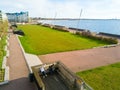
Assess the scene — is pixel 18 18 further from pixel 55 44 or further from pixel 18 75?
pixel 18 75

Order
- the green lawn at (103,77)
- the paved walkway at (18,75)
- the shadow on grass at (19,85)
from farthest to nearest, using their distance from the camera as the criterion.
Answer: the green lawn at (103,77)
the paved walkway at (18,75)
the shadow on grass at (19,85)

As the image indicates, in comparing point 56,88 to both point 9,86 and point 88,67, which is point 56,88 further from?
point 88,67

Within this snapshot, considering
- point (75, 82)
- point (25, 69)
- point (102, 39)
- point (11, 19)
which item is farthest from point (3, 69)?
point (11, 19)

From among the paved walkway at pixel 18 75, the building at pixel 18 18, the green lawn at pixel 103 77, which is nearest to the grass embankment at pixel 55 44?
the paved walkway at pixel 18 75

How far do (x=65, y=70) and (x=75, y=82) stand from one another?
4.35ft

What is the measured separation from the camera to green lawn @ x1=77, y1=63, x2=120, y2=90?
330 inches

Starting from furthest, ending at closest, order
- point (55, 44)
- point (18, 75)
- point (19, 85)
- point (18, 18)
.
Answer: point (18, 18), point (55, 44), point (18, 75), point (19, 85)

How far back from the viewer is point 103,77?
31.3ft

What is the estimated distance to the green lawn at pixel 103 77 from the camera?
8375 mm

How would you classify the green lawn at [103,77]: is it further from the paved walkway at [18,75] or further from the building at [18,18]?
the building at [18,18]

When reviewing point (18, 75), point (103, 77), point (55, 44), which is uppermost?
point (103, 77)

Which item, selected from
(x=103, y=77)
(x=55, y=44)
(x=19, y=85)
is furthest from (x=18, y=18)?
(x=103, y=77)

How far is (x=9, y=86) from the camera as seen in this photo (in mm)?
8336

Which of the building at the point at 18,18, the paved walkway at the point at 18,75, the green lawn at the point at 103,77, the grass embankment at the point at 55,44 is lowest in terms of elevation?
the building at the point at 18,18
